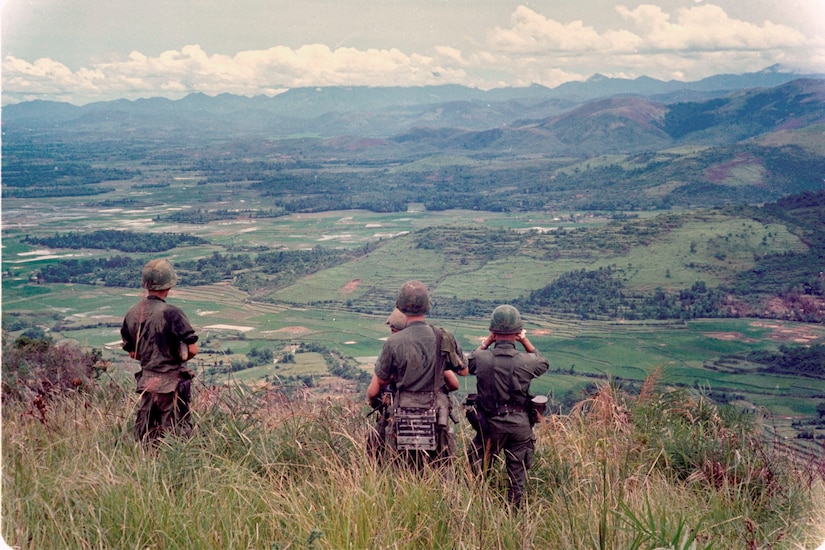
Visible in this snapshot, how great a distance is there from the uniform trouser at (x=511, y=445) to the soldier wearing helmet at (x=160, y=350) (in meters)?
2.36

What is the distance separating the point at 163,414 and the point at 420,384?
2.10 meters

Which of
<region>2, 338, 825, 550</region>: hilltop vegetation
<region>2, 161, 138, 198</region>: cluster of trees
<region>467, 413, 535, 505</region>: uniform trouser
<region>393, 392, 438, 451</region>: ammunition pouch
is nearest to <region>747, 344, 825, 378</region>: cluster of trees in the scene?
<region>2, 338, 825, 550</region>: hilltop vegetation

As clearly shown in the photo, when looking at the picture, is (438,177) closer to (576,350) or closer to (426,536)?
(576,350)

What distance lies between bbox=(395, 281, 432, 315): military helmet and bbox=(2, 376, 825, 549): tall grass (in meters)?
1.05

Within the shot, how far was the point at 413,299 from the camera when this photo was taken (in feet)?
18.0

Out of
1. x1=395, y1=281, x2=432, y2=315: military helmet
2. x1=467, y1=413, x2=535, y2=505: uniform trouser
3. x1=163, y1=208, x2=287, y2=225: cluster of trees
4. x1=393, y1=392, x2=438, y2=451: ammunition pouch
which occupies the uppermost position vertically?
x1=395, y1=281, x2=432, y2=315: military helmet

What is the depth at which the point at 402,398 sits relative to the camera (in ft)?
17.9

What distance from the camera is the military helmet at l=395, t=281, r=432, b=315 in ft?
18.0

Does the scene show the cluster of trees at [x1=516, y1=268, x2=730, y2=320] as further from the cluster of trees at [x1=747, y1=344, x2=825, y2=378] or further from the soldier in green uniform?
the soldier in green uniform

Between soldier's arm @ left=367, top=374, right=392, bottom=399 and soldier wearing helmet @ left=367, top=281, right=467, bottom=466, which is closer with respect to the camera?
soldier wearing helmet @ left=367, top=281, right=467, bottom=466

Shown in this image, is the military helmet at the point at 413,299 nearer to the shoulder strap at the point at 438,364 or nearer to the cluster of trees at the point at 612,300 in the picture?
the shoulder strap at the point at 438,364

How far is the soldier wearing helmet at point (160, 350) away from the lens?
19.0ft

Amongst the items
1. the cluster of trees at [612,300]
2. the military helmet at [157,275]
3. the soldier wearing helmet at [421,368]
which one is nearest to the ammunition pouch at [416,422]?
the soldier wearing helmet at [421,368]

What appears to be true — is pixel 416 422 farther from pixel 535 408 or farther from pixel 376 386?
pixel 535 408
